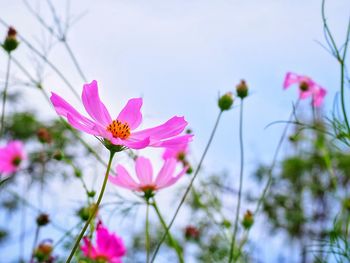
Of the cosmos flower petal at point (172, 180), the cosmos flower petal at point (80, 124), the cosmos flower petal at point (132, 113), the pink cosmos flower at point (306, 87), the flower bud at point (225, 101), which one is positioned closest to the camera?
the cosmos flower petal at point (80, 124)

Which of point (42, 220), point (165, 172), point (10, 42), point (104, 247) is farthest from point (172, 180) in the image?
point (10, 42)

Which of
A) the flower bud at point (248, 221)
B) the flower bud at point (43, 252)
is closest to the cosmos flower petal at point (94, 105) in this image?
the flower bud at point (43, 252)

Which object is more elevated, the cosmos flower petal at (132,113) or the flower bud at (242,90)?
the flower bud at (242,90)

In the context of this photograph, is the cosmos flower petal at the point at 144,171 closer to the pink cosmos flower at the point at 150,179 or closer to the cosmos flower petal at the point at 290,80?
the pink cosmos flower at the point at 150,179

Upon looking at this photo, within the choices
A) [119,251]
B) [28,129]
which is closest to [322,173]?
[28,129]

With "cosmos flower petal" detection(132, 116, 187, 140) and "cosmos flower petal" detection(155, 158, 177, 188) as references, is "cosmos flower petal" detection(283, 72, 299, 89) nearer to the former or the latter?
"cosmos flower petal" detection(155, 158, 177, 188)

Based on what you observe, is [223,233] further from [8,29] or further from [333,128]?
[8,29]
